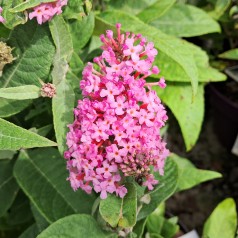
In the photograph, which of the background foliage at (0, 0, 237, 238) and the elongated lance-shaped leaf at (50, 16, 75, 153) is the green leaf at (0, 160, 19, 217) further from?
the elongated lance-shaped leaf at (50, 16, 75, 153)

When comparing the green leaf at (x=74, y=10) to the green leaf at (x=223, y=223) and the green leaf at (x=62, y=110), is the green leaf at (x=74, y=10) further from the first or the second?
the green leaf at (x=223, y=223)

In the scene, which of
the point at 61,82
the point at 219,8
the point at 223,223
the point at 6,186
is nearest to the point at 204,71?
the point at 219,8

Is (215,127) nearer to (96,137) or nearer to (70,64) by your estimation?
(70,64)

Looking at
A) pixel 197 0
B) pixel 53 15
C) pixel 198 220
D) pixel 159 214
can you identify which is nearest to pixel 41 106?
pixel 53 15

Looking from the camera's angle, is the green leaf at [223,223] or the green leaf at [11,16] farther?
the green leaf at [223,223]

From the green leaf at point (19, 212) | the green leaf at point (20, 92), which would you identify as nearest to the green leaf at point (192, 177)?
the green leaf at point (19, 212)

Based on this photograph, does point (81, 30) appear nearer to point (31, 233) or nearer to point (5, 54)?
point (5, 54)
